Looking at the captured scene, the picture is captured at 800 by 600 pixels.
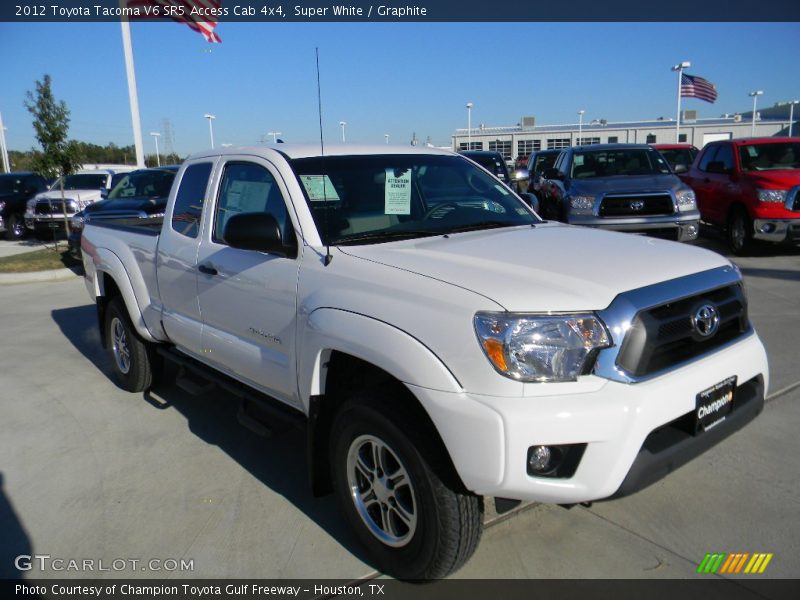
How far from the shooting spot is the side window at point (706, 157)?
11.5m

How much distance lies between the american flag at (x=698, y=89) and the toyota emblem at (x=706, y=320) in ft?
99.3

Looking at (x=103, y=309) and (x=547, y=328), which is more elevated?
(x=547, y=328)

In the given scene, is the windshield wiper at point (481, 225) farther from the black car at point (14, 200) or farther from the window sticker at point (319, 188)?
the black car at point (14, 200)

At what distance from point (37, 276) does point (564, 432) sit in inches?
454

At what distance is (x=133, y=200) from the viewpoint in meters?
11.7

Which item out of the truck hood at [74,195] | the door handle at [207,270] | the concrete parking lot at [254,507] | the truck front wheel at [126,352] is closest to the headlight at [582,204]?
the concrete parking lot at [254,507]

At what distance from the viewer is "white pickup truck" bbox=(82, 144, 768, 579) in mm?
2293

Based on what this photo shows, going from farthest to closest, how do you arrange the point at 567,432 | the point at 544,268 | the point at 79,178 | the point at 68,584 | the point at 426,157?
the point at 79,178 → the point at 426,157 → the point at 68,584 → the point at 544,268 → the point at 567,432

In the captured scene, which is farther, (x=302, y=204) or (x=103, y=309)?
(x=103, y=309)

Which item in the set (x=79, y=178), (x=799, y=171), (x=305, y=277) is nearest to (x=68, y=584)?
(x=305, y=277)

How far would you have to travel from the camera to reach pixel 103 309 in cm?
555

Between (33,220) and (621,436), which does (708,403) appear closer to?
(621,436)

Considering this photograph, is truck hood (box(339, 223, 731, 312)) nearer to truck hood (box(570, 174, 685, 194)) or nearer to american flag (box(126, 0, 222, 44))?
truck hood (box(570, 174, 685, 194))

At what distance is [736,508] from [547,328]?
1.77 meters
